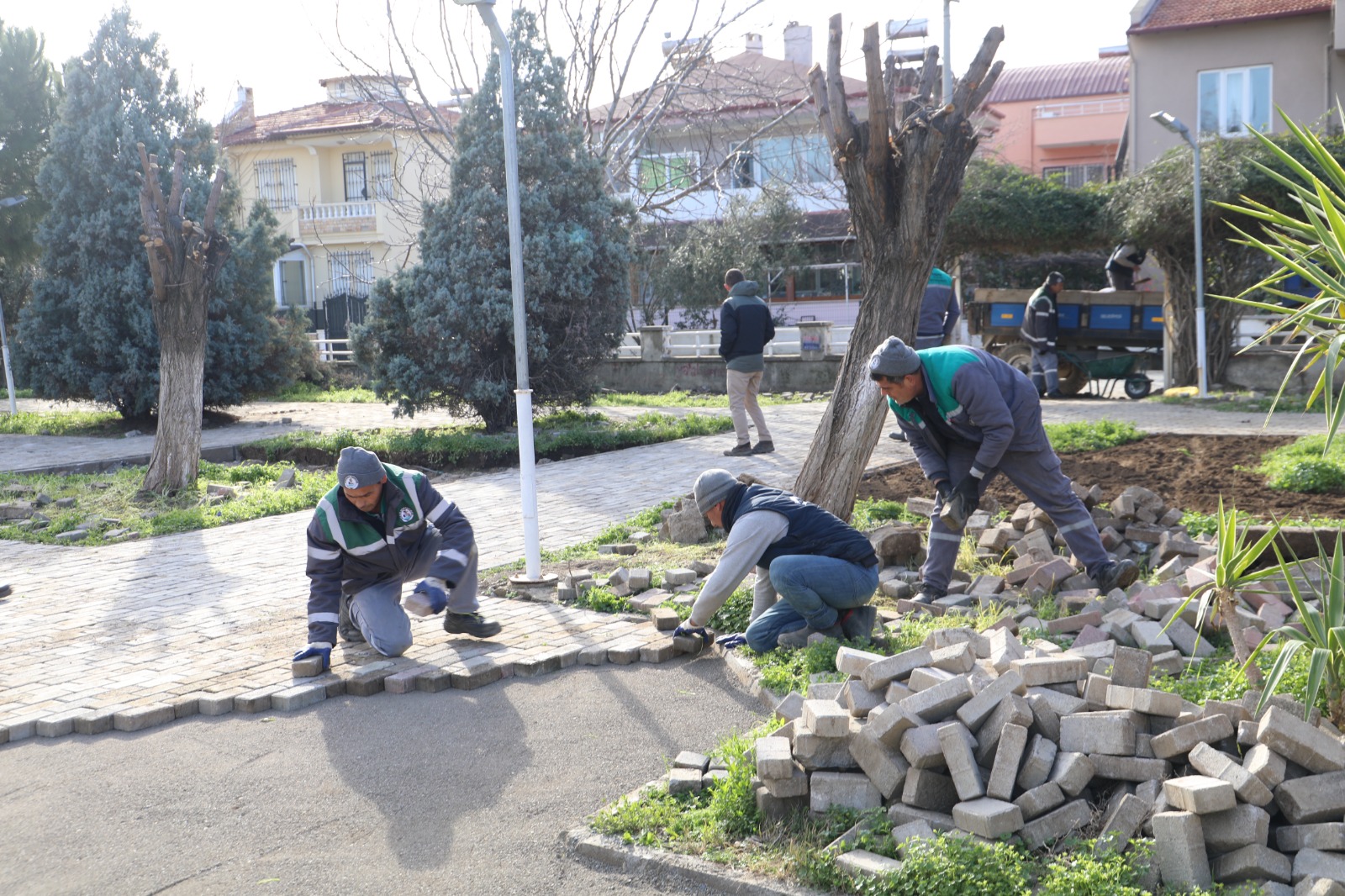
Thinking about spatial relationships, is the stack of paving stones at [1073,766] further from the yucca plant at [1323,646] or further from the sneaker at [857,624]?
the sneaker at [857,624]

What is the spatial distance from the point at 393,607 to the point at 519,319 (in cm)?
215

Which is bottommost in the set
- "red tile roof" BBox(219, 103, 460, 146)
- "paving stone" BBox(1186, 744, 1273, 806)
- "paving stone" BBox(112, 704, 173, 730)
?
"paving stone" BBox(112, 704, 173, 730)

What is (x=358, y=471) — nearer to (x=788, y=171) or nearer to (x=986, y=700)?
(x=986, y=700)

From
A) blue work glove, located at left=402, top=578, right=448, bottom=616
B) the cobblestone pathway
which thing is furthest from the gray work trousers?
blue work glove, located at left=402, top=578, right=448, bottom=616

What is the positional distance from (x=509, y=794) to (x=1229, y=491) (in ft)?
22.5

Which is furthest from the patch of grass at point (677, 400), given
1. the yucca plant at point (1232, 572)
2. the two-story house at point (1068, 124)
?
the two-story house at point (1068, 124)

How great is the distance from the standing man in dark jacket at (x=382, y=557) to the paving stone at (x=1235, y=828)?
3802mm

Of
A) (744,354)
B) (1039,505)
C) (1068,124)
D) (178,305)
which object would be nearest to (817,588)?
(1039,505)

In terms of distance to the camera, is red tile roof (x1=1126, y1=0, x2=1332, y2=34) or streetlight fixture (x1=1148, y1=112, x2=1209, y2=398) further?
red tile roof (x1=1126, y1=0, x2=1332, y2=34)

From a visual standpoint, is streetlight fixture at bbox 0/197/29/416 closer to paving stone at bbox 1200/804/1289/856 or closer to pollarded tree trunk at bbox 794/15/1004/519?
pollarded tree trunk at bbox 794/15/1004/519

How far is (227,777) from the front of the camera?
16.3 ft

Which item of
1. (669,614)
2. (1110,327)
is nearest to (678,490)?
(669,614)

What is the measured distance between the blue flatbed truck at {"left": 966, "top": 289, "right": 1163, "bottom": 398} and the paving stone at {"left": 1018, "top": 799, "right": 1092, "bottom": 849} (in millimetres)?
15600

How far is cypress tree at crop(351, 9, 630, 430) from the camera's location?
51.4 feet
